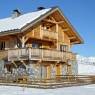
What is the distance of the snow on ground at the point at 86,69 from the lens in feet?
195

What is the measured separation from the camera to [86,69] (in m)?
61.6

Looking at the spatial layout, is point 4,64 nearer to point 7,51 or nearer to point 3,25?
point 7,51

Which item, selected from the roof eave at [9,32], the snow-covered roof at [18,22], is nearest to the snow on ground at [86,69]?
the snow-covered roof at [18,22]

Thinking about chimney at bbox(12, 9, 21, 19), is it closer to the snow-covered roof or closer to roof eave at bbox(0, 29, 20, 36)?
the snow-covered roof

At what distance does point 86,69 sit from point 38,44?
25.5 meters

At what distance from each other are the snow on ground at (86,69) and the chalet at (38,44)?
1774 centimetres

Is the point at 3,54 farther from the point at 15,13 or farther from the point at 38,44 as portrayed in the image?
the point at 15,13

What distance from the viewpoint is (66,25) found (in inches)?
1591

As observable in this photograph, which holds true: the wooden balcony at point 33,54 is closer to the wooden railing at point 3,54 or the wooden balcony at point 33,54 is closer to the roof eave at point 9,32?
the wooden railing at point 3,54

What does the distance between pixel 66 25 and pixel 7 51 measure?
30.0ft

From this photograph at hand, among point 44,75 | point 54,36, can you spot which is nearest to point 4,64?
point 44,75

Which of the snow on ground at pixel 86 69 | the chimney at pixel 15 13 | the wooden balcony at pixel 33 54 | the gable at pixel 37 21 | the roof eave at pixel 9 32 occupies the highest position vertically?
the chimney at pixel 15 13

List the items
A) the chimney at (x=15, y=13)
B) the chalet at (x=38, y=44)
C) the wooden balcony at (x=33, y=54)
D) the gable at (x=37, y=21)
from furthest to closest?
1. the chimney at (x=15, y=13)
2. the gable at (x=37, y=21)
3. the chalet at (x=38, y=44)
4. the wooden balcony at (x=33, y=54)

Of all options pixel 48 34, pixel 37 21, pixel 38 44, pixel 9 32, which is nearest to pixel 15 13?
pixel 38 44
